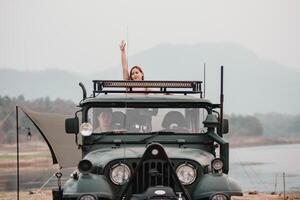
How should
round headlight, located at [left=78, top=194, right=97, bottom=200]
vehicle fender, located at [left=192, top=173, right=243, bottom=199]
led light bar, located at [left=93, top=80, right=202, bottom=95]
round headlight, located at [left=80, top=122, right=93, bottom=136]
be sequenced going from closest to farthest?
1. round headlight, located at [left=78, top=194, right=97, bottom=200]
2. vehicle fender, located at [left=192, top=173, right=243, bottom=199]
3. round headlight, located at [left=80, top=122, right=93, bottom=136]
4. led light bar, located at [left=93, top=80, right=202, bottom=95]

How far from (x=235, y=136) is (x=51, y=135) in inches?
3707

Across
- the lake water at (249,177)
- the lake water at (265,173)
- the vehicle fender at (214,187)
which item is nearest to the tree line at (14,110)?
the lake water at (249,177)

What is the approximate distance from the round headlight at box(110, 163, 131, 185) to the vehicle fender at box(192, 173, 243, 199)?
785mm

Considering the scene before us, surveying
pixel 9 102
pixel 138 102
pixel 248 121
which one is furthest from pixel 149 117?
pixel 248 121

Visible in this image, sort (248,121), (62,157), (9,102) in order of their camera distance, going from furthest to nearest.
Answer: (248,121) < (9,102) < (62,157)

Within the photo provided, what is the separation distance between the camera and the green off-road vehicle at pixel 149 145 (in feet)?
29.5

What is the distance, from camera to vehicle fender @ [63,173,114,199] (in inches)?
351

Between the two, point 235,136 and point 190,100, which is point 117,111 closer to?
point 190,100

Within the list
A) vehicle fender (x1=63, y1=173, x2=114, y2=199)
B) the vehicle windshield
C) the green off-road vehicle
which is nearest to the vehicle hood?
the green off-road vehicle

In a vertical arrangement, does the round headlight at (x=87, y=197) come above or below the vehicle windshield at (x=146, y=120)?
below

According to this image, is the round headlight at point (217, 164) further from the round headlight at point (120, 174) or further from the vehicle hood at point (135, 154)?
the round headlight at point (120, 174)

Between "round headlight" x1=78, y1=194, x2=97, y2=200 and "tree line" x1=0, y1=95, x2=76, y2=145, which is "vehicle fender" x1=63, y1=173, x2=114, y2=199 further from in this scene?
"tree line" x1=0, y1=95, x2=76, y2=145

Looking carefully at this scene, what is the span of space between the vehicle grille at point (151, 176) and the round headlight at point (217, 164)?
1.81 ft

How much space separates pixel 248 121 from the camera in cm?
11206
